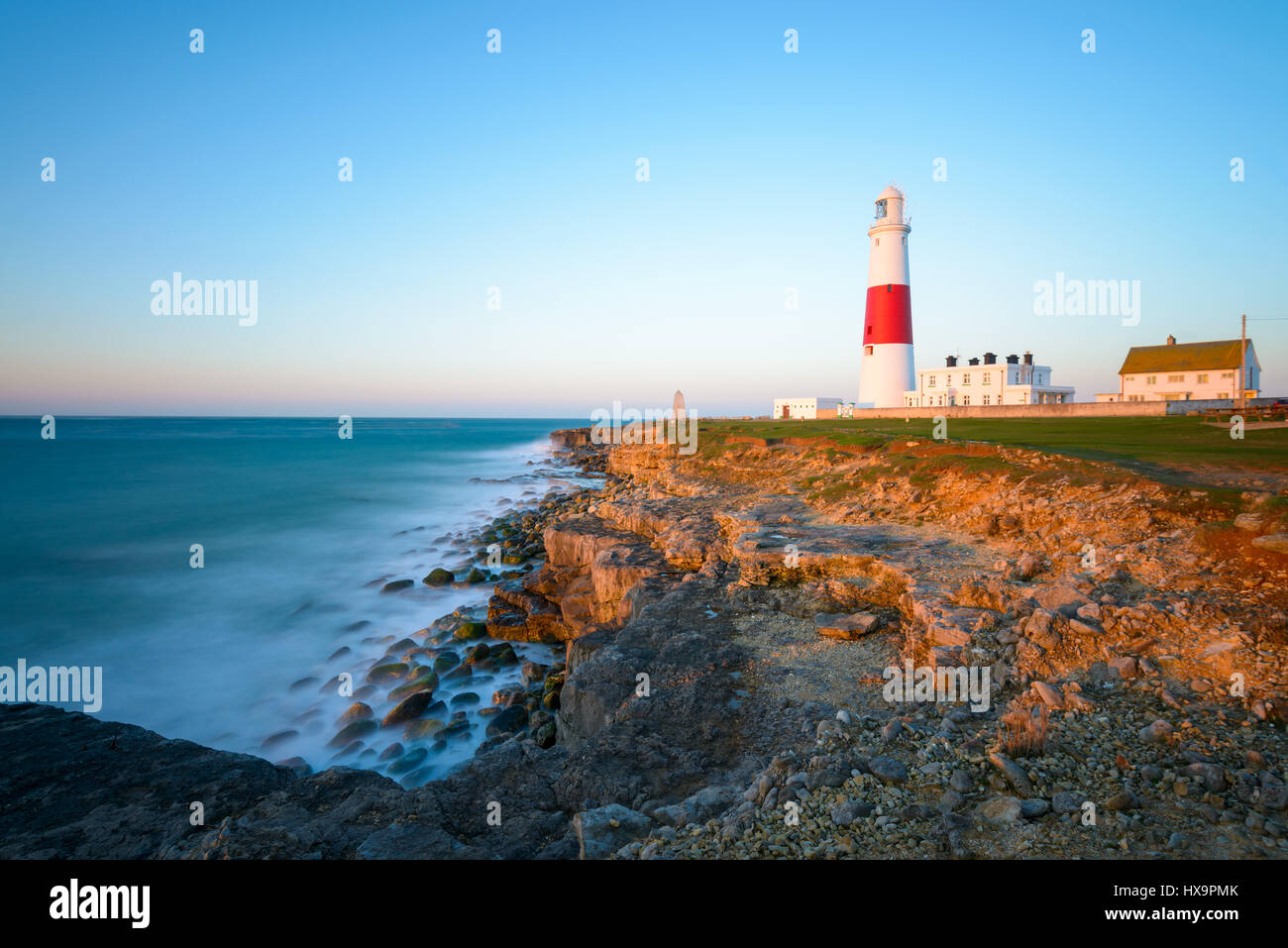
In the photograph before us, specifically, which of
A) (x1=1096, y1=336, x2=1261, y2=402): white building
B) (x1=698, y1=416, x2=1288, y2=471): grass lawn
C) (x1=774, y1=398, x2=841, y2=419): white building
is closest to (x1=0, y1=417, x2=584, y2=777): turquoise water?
(x1=698, y1=416, x2=1288, y2=471): grass lawn

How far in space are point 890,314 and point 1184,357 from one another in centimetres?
2616

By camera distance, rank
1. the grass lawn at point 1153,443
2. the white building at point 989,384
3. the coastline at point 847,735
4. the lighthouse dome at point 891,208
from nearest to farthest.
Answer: the coastline at point 847,735 → the grass lawn at point 1153,443 → the lighthouse dome at point 891,208 → the white building at point 989,384

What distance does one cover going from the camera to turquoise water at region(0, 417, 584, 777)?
13.0 metres

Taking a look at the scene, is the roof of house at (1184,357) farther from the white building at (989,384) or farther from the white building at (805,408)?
the white building at (805,408)

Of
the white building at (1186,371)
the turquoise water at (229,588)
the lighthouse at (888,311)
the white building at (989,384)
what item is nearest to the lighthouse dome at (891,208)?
the lighthouse at (888,311)

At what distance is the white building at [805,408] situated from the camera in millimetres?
52188

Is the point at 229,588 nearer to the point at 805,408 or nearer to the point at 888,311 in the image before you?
the point at 888,311

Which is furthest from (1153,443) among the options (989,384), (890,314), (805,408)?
(805,408)

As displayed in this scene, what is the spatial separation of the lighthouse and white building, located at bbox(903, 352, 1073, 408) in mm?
6611

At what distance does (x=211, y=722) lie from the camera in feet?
40.4

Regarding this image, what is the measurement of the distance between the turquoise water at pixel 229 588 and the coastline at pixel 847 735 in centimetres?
405

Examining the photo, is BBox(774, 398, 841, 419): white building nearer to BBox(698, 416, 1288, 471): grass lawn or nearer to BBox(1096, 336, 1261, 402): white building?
BBox(1096, 336, 1261, 402): white building
